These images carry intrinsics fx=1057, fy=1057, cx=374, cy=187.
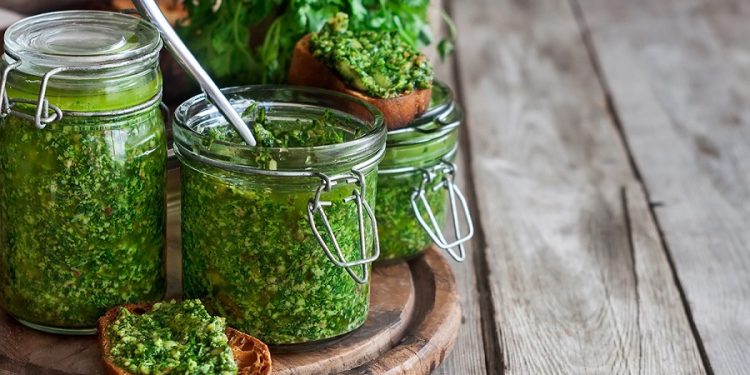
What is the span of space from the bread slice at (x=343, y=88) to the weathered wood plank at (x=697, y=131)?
0.62m

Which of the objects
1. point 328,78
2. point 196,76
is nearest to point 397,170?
point 328,78

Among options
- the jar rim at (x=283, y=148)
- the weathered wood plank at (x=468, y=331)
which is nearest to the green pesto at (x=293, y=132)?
the jar rim at (x=283, y=148)

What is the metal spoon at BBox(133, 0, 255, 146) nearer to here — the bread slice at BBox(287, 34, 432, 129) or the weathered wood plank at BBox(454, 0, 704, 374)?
the bread slice at BBox(287, 34, 432, 129)

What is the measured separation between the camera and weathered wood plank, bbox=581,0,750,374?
6.22ft

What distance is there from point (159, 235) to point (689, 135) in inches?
61.8

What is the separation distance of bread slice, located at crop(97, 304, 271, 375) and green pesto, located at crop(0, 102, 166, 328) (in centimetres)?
6

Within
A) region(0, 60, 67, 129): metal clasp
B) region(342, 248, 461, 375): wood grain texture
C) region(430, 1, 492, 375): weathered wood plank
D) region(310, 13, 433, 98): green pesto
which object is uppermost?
region(0, 60, 67, 129): metal clasp

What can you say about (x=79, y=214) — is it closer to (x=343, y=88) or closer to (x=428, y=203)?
(x=343, y=88)

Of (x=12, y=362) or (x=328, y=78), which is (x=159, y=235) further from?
(x=328, y=78)

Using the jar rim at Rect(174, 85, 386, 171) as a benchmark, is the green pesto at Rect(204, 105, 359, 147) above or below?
below

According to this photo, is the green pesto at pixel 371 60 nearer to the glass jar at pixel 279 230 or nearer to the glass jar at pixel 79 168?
the glass jar at pixel 279 230

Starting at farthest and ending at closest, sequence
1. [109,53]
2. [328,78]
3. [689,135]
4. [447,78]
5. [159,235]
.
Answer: [447,78] < [689,135] < [328,78] < [159,235] < [109,53]

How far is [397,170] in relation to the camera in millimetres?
1641

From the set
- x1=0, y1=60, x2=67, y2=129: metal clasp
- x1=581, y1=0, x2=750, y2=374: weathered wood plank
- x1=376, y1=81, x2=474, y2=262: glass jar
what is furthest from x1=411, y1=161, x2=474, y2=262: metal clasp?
x1=0, y1=60, x2=67, y2=129: metal clasp
